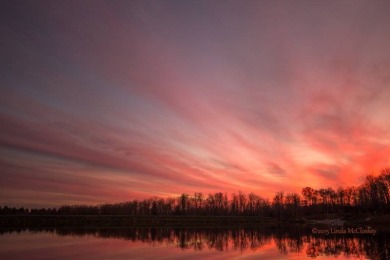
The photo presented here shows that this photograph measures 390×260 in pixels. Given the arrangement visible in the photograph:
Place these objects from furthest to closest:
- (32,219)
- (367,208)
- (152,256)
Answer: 1. (367,208)
2. (32,219)
3. (152,256)

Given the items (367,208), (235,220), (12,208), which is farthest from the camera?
(12,208)

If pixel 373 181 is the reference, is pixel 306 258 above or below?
below

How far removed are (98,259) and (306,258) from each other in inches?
741

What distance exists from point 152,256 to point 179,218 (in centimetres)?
9766

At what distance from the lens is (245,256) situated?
31.2m

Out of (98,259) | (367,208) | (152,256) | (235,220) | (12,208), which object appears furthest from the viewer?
(12,208)

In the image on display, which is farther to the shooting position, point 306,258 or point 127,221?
point 127,221

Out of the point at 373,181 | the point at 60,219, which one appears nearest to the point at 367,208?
the point at 373,181

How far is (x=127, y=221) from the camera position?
11356 centimetres

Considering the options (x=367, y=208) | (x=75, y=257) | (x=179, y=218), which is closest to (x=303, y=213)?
(x=367, y=208)

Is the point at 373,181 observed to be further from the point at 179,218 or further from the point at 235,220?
the point at 179,218

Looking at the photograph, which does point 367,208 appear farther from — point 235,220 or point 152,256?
point 152,256

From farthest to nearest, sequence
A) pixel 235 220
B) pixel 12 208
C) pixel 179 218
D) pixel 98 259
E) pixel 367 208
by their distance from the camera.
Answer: pixel 12 208 < pixel 367 208 < pixel 235 220 < pixel 179 218 < pixel 98 259

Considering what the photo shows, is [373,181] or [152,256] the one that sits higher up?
[373,181]
